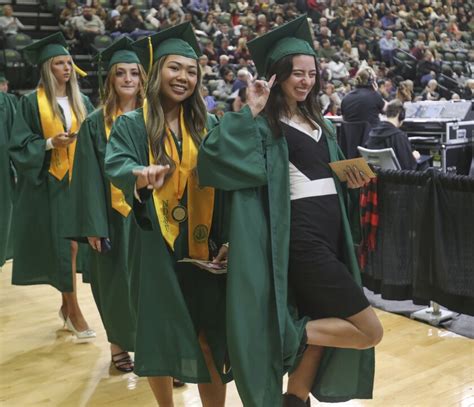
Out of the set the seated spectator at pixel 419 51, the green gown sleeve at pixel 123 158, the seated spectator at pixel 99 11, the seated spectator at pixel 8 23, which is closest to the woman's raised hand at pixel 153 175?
the green gown sleeve at pixel 123 158

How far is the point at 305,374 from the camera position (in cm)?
259

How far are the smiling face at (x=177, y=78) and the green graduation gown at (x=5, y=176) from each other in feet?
11.6

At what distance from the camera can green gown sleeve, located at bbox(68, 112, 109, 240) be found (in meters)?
3.21

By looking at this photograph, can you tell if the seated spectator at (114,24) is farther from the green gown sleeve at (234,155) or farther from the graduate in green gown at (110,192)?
the green gown sleeve at (234,155)

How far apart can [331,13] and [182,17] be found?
19.7 feet

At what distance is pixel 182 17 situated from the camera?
14.1m

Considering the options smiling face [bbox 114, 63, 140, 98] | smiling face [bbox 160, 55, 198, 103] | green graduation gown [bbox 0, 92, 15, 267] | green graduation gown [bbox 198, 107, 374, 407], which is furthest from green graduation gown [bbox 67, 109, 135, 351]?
green graduation gown [bbox 0, 92, 15, 267]

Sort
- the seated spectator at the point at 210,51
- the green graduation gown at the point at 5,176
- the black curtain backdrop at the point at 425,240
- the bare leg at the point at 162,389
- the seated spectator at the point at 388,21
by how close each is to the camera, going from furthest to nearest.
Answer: the seated spectator at the point at 388,21, the seated spectator at the point at 210,51, the green graduation gown at the point at 5,176, the black curtain backdrop at the point at 425,240, the bare leg at the point at 162,389

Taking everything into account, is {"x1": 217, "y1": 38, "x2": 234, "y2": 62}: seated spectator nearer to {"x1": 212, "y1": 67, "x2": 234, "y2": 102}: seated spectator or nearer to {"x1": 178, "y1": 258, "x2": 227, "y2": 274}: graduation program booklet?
{"x1": 212, "y1": 67, "x2": 234, "y2": 102}: seated spectator

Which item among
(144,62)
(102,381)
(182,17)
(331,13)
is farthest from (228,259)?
(331,13)

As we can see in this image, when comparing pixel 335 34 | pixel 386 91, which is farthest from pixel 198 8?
pixel 386 91

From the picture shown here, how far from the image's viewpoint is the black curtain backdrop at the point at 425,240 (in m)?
4.06

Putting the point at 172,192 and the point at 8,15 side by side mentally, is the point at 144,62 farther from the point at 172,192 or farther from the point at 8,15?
the point at 8,15

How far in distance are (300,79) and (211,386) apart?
1.15 metres
